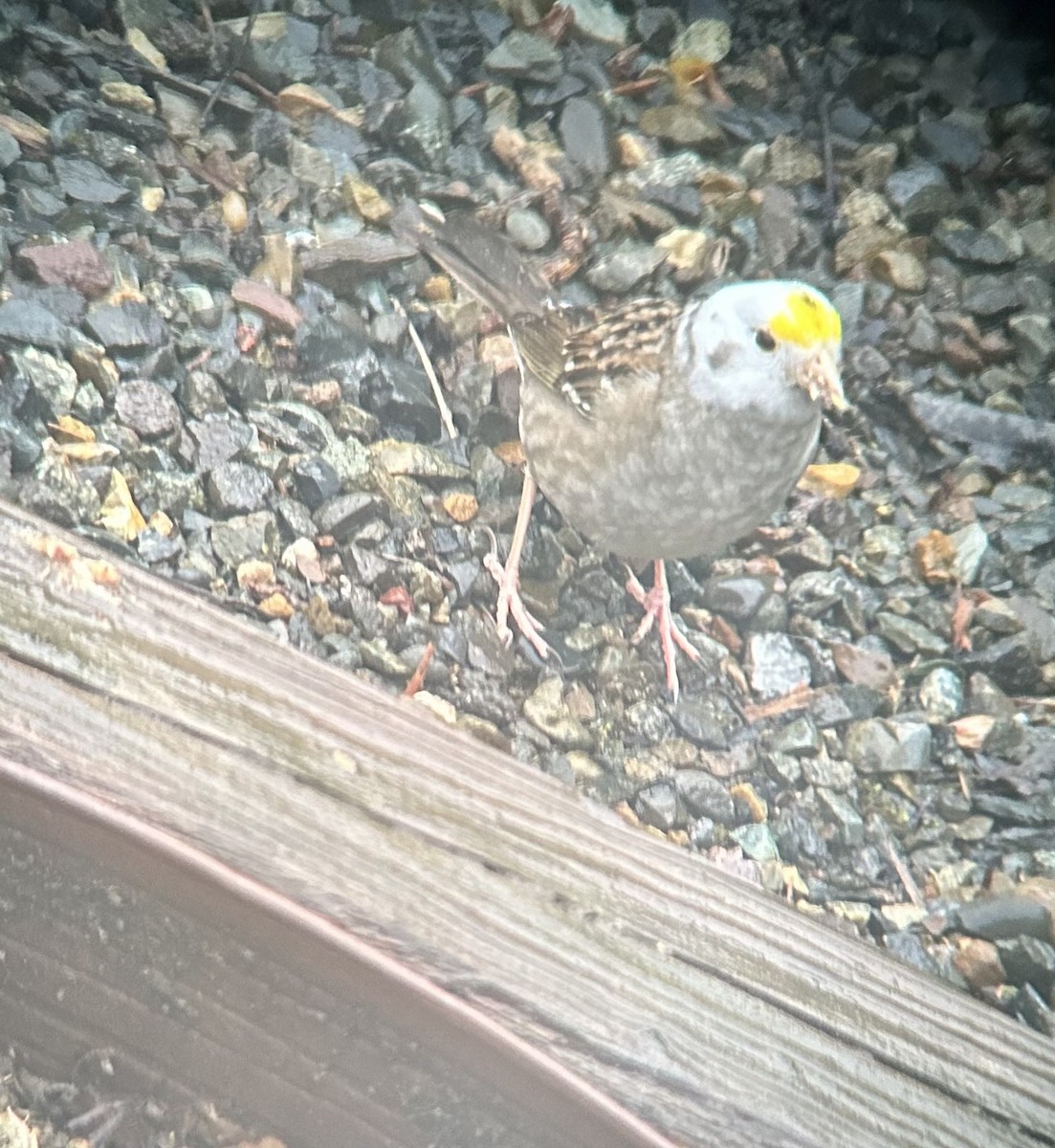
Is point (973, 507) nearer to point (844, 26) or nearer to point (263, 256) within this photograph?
point (844, 26)

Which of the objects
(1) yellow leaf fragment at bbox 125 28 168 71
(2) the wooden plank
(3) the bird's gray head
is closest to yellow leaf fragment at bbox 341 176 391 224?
(1) yellow leaf fragment at bbox 125 28 168 71

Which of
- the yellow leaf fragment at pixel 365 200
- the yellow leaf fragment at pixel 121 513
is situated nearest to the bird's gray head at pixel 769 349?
the yellow leaf fragment at pixel 365 200

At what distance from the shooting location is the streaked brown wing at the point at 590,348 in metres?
1.35

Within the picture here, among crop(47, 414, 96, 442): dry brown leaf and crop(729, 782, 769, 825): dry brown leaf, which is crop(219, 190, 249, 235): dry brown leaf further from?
crop(729, 782, 769, 825): dry brown leaf

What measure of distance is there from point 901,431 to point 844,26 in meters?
0.51

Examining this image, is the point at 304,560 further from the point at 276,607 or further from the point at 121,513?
Result: the point at 121,513

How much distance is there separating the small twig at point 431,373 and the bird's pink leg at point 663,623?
0.85ft

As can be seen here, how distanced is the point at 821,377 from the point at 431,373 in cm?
41

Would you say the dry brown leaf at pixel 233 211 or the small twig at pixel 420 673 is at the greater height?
the dry brown leaf at pixel 233 211

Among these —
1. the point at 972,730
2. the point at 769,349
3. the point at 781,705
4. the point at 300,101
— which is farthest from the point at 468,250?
the point at 972,730

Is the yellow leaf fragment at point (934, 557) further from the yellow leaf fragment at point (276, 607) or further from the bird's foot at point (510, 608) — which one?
the yellow leaf fragment at point (276, 607)

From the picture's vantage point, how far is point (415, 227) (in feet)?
4.34

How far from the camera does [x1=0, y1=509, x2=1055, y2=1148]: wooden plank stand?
1062 mm

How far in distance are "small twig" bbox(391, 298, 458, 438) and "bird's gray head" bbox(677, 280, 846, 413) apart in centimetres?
27
